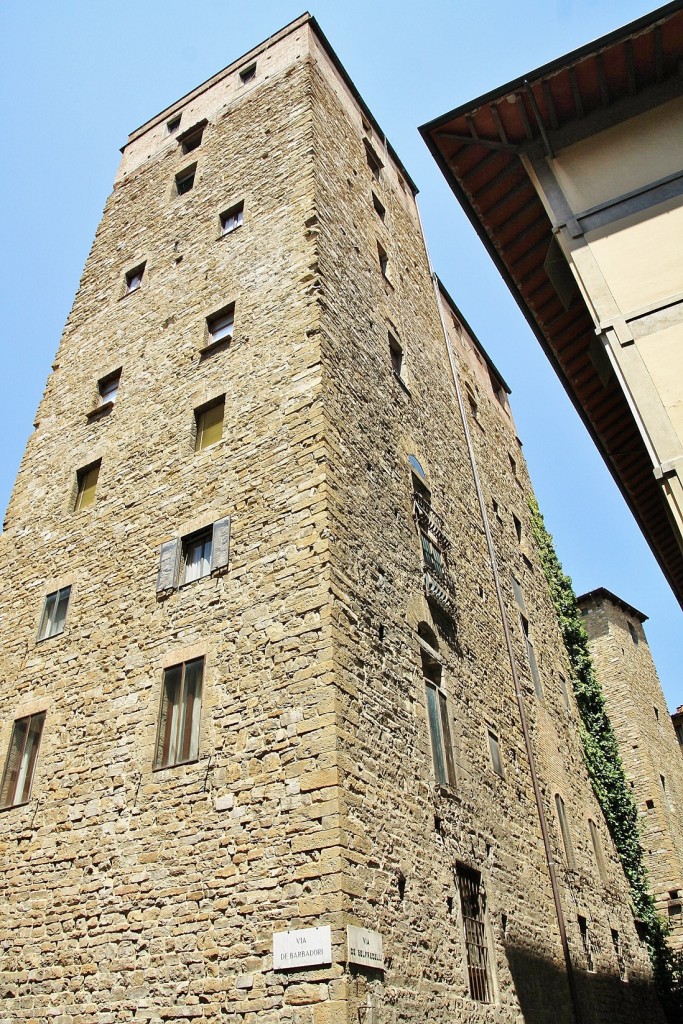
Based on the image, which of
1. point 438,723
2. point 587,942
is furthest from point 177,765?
point 587,942

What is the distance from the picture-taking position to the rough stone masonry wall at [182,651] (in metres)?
7.03

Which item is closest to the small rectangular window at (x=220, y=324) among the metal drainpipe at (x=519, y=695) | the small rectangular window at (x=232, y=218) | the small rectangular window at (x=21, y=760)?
the small rectangular window at (x=232, y=218)

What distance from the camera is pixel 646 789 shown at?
21516 mm

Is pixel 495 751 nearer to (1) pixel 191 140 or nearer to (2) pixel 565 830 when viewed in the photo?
(2) pixel 565 830

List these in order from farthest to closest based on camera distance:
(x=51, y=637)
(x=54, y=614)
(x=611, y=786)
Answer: (x=611, y=786) < (x=54, y=614) < (x=51, y=637)

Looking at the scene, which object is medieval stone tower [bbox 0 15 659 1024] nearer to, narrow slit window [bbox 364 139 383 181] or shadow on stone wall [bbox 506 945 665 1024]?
shadow on stone wall [bbox 506 945 665 1024]

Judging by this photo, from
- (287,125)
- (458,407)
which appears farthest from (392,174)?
(458,407)

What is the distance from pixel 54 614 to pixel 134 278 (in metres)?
7.42

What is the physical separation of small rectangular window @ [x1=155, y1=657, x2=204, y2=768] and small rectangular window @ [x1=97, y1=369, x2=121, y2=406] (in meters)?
6.11

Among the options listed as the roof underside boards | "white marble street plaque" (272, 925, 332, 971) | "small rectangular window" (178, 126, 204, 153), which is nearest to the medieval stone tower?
"white marble street plaque" (272, 925, 332, 971)

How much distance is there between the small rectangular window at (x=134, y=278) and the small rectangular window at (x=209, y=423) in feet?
16.6

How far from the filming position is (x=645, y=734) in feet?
75.0

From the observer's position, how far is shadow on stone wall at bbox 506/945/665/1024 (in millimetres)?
9844

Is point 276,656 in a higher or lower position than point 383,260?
lower
